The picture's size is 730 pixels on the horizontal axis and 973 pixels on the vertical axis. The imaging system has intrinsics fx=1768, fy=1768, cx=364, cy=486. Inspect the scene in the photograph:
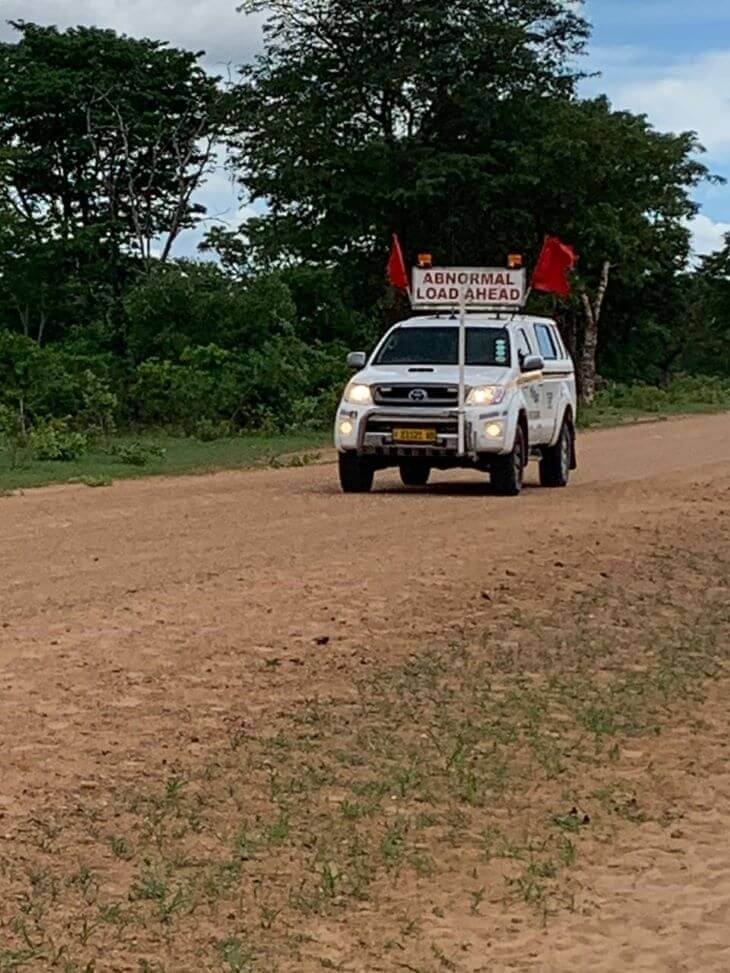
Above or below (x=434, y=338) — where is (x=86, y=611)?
below

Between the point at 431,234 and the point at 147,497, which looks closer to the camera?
the point at 147,497

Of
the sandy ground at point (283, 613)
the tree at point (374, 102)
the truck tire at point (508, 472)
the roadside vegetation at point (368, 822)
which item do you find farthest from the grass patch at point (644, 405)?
the roadside vegetation at point (368, 822)

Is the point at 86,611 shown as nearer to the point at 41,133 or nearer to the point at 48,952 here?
the point at 48,952

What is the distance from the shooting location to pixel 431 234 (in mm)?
38500

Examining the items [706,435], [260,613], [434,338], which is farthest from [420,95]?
[260,613]

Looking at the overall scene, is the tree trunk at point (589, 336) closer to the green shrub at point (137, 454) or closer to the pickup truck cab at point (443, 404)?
the green shrub at point (137, 454)

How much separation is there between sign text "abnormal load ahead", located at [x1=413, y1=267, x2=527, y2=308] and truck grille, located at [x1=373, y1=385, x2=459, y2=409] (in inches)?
71.1

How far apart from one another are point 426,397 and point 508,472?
1.12 meters

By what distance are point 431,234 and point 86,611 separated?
96.4 feet

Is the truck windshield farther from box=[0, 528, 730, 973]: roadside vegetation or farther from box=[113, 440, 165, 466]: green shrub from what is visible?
box=[0, 528, 730, 973]: roadside vegetation

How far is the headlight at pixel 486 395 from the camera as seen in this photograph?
693 inches

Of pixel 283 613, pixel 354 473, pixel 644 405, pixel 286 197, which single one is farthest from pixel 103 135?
pixel 283 613

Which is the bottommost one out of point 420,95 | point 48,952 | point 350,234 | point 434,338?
point 48,952

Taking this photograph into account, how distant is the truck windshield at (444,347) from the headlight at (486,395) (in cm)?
66
